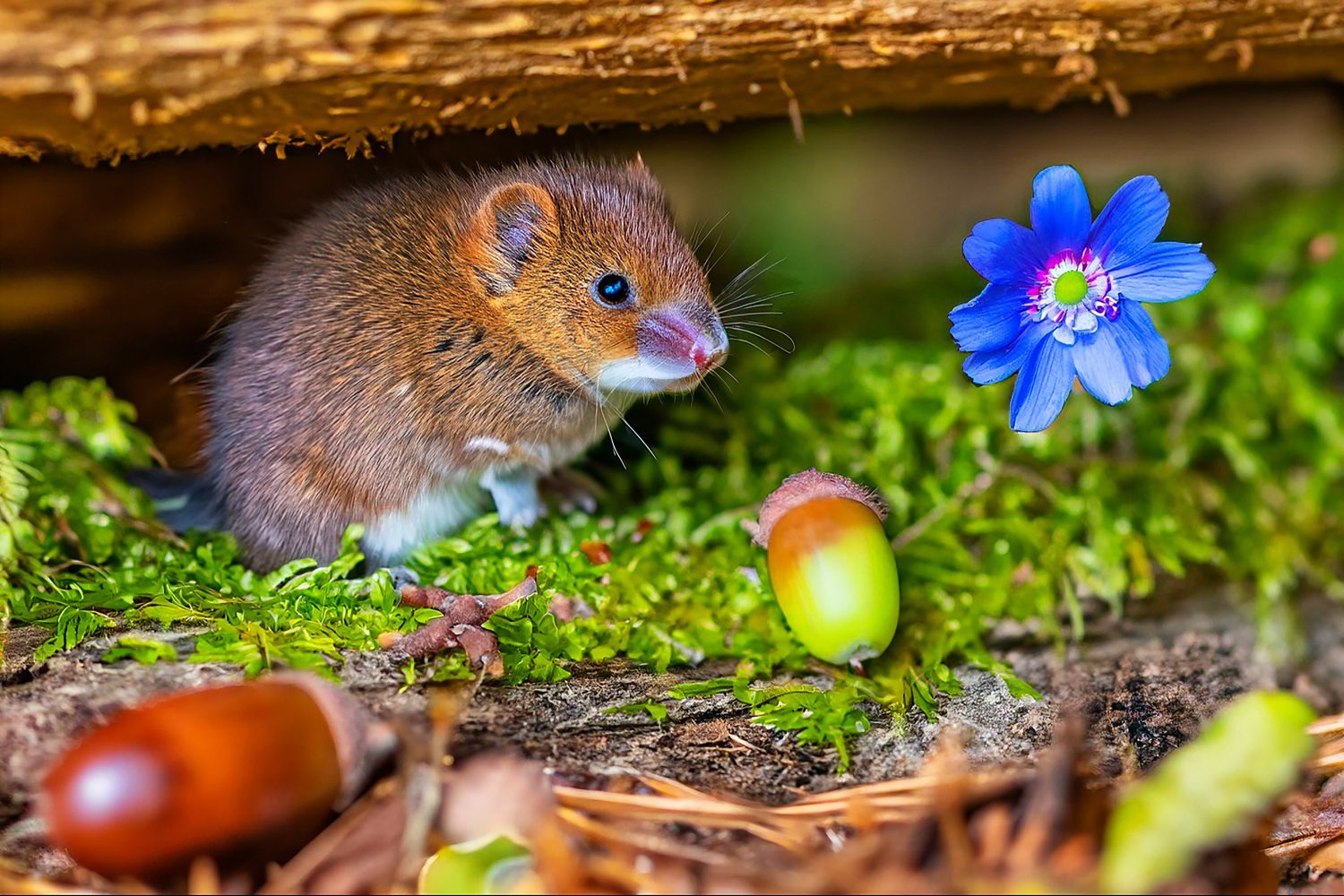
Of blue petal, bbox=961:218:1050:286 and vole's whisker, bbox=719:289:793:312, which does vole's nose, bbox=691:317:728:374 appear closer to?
vole's whisker, bbox=719:289:793:312

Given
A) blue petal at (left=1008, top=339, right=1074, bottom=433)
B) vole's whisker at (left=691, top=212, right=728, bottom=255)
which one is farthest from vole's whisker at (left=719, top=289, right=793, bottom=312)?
blue petal at (left=1008, top=339, right=1074, bottom=433)

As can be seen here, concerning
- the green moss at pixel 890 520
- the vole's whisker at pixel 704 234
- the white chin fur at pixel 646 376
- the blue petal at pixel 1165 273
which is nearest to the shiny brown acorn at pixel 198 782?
the green moss at pixel 890 520

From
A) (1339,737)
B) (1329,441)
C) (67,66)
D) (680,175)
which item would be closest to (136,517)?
(67,66)

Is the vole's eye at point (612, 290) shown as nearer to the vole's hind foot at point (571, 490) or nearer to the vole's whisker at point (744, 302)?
the vole's whisker at point (744, 302)

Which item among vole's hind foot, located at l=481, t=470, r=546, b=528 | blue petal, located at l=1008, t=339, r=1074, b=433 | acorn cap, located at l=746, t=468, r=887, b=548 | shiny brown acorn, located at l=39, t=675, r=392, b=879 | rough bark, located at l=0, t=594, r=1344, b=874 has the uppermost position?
blue petal, located at l=1008, t=339, r=1074, b=433

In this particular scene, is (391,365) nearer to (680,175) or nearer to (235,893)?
(235,893)

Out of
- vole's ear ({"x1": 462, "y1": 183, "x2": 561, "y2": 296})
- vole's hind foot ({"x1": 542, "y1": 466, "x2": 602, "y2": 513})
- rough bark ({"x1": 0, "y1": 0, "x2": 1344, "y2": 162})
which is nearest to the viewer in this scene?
rough bark ({"x1": 0, "y1": 0, "x2": 1344, "y2": 162})

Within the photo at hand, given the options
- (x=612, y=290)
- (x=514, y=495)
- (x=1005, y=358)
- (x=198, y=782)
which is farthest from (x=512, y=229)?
(x=198, y=782)
